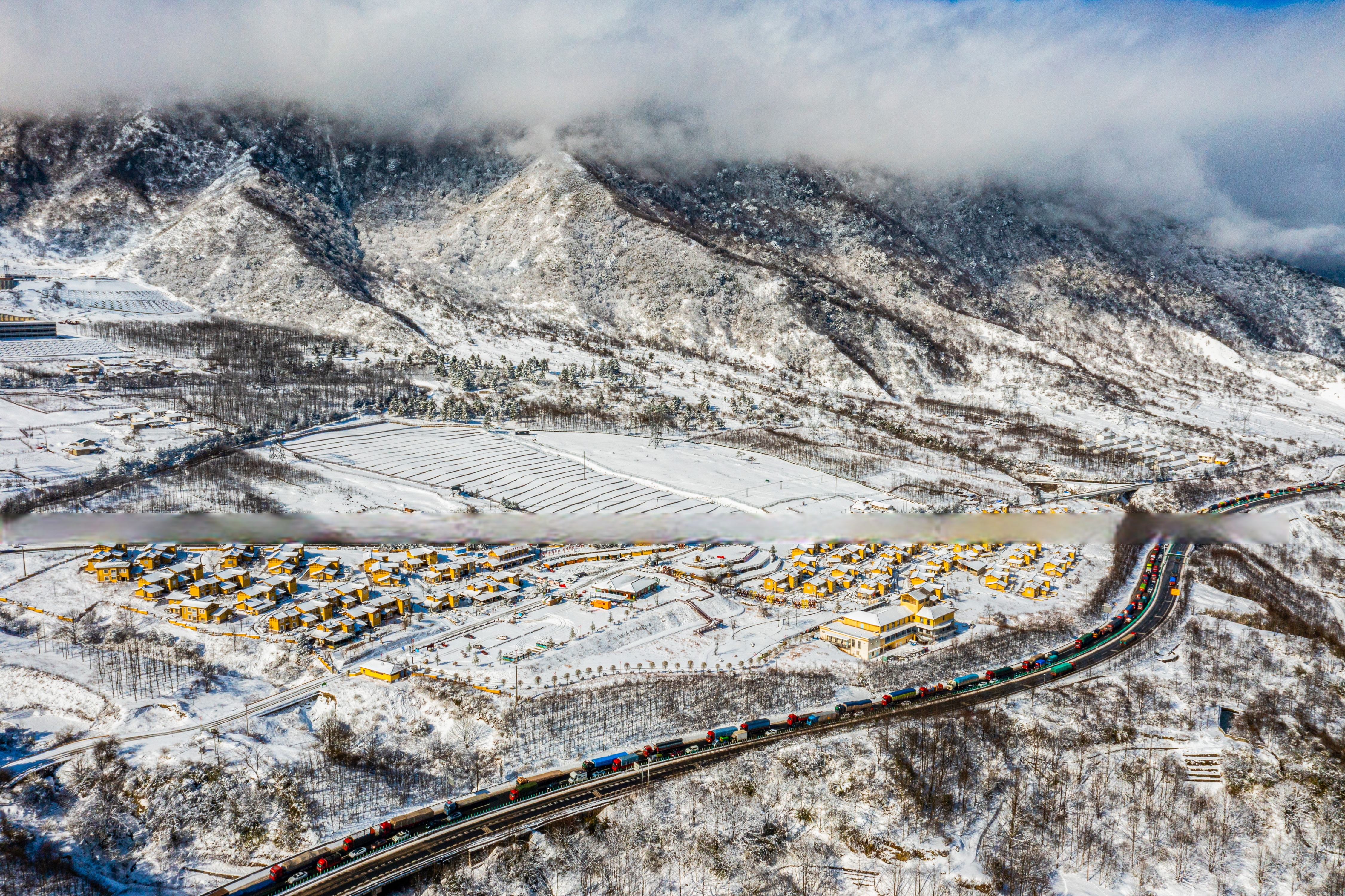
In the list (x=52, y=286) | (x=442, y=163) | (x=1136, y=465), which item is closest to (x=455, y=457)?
(x=1136, y=465)

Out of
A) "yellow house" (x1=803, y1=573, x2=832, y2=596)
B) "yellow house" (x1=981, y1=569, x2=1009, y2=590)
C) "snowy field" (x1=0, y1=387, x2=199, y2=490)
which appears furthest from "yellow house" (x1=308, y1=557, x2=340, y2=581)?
"yellow house" (x1=981, y1=569, x2=1009, y2=590)

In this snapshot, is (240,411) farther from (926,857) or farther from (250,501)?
(926,857)

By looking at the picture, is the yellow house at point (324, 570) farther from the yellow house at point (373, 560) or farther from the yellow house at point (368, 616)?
the yellow house at point (368, 616)

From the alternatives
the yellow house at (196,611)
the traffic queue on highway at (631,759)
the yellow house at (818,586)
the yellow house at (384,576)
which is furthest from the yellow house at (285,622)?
the yellow house at (818,586)

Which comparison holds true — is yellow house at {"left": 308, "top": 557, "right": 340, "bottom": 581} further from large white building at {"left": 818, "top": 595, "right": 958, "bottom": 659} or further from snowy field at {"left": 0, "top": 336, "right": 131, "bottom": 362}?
snowy field at {"left": 0, "top": 336, "right": 131, "bottom": 362}

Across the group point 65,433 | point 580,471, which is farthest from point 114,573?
point 580,471

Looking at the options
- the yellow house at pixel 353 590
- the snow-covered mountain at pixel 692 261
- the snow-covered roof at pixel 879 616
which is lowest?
the yellow house at pixel 353 590

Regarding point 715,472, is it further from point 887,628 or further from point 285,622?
point 285,622
